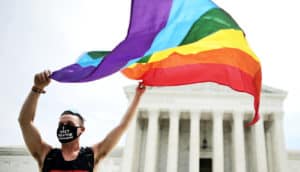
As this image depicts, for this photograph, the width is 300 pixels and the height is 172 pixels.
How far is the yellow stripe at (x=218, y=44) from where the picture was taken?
234 inches

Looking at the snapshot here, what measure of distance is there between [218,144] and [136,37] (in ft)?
92.7

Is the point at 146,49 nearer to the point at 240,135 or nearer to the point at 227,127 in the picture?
the point at 240,135

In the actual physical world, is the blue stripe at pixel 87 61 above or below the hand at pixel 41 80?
above

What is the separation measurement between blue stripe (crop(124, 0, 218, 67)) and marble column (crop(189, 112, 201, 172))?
26849mm

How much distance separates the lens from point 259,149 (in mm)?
31859

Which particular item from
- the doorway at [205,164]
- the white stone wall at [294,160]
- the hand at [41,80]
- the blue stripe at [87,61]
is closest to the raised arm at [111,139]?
the hand at [41,80]

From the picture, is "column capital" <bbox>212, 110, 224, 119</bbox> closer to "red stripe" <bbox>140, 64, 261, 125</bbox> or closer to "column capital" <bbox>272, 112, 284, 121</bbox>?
"column capital" <bbox>272, 112, 284, 121</bbox>

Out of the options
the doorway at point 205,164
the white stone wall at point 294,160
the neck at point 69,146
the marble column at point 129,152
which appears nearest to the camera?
the neck at point 69,146

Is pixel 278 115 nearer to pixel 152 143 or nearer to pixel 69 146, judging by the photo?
pixel 152 143

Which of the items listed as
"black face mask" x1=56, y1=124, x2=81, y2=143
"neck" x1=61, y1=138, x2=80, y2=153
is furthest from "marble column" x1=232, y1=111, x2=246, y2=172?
"black face mask" x1=56, y1=124, x2=81, y2=143

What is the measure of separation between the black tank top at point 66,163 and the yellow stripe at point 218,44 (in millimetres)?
2931

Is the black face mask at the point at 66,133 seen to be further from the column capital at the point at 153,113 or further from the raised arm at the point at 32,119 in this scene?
the column capital at the point at 153,113

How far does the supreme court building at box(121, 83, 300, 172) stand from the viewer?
104 feet

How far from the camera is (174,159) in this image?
1252 inches
